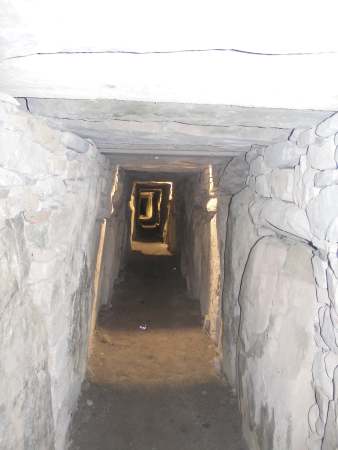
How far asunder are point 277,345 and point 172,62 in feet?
6.37

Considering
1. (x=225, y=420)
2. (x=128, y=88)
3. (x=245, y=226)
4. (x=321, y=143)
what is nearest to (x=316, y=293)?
(x=321, y=143)

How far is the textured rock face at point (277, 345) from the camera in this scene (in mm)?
2045

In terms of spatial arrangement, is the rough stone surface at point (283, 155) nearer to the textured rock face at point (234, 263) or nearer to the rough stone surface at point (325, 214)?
the rough stone surface at point (325, 214)

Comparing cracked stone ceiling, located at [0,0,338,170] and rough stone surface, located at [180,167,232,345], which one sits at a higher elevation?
cracked stone ceiling, located at [0,0,338,170]

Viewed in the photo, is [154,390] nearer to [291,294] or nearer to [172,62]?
[291,294]

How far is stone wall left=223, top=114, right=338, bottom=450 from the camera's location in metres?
1.73

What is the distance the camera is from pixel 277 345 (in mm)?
2344

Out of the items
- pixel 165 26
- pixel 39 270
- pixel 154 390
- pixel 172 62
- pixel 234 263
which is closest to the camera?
pixel 165 26

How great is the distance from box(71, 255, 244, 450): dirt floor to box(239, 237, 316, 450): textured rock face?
15.2 inches

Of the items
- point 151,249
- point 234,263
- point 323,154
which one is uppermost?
point 323,154

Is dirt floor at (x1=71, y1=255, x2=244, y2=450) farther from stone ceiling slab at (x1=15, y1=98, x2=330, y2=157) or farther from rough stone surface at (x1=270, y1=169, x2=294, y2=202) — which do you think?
stone ceiling slab at (x1=15, y1=98, x2=330, y2=157)

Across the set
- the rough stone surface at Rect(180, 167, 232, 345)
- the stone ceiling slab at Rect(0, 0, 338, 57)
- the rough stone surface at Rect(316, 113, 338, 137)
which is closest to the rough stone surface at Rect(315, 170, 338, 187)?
the rough stone surface at Rect(316, 113, 338, 137)

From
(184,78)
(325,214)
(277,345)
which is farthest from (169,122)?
(277,345)

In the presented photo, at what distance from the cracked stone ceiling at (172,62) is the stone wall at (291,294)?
0.32 m
